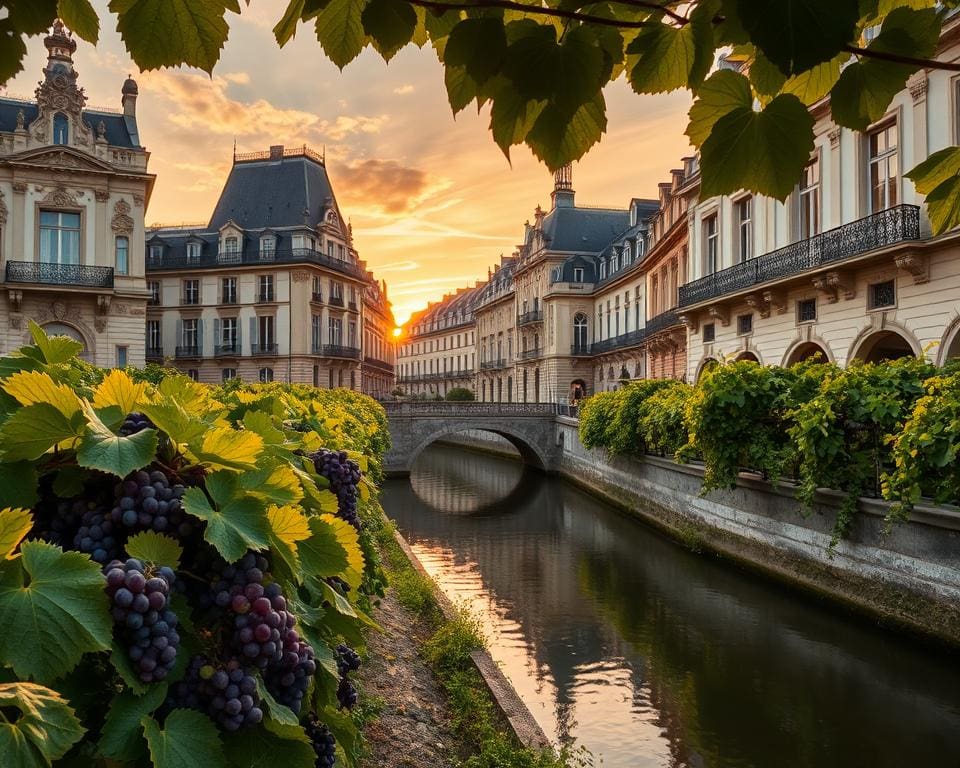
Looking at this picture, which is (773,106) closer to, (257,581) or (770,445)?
(257,581)

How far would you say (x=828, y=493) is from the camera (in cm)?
1303

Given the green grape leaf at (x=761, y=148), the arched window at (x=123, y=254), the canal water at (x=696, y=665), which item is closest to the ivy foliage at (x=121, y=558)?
the green grape leaf at (x=761, y=148)

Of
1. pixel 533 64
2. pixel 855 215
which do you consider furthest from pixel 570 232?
pixel 533 64

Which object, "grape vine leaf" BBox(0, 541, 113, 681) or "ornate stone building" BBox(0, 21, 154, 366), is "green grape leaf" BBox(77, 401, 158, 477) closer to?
"grape vine leaf" BBox(0, 541, 113, 681)

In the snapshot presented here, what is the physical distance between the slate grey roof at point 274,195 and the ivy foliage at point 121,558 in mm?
48737

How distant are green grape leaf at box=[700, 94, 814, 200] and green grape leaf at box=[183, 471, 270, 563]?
46.5 inches

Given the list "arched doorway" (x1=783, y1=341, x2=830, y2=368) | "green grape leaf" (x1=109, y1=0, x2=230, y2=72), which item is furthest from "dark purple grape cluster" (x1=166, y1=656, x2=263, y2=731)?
"arched doorway" (x1=783, y1=341, x2=830, y2=368)

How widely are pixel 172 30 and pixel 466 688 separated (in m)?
7.33

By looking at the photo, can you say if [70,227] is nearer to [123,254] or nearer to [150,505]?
[123,254]

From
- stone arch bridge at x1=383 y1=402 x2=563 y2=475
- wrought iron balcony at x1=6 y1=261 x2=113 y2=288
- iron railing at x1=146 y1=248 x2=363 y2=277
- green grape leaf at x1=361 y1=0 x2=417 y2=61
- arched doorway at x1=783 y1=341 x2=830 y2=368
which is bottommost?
stone arch bridge at x1=383 y1=402 x2=563 y2=475

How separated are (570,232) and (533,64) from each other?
59.1 meters

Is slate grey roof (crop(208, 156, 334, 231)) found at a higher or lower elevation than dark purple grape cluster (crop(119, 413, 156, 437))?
higher

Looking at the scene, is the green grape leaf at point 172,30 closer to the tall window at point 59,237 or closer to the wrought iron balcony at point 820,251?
the wrought iron balcony at point 820,251

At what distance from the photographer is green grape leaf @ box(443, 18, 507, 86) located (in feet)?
4.94
